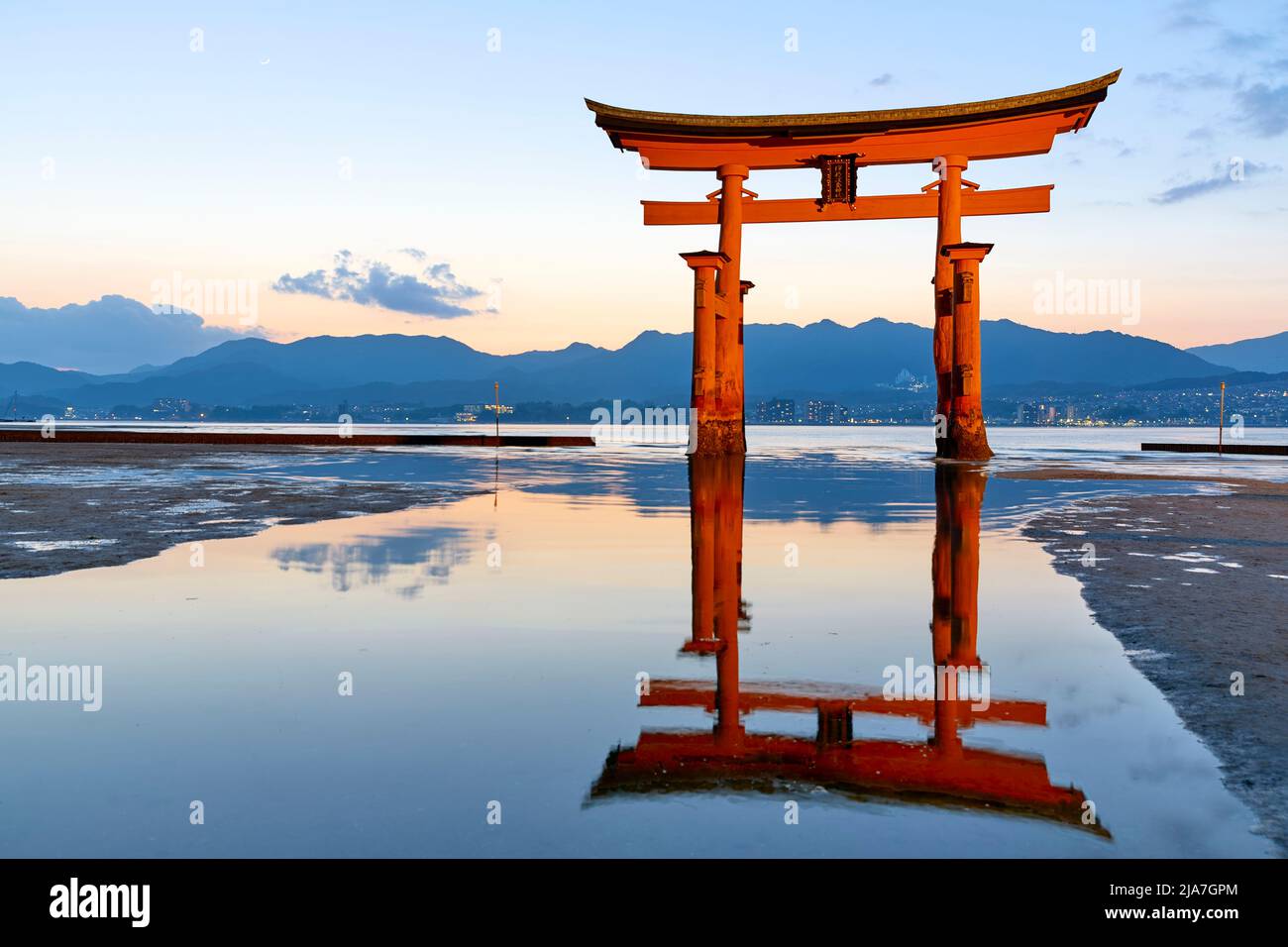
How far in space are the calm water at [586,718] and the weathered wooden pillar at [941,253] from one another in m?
19.7

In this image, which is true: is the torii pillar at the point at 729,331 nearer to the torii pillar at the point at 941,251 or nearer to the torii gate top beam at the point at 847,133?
the torii gate top beam at the point at 847,133

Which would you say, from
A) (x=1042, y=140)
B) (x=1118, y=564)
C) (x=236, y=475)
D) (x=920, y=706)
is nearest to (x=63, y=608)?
(x=920, y=706)

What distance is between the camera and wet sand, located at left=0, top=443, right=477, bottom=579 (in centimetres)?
984

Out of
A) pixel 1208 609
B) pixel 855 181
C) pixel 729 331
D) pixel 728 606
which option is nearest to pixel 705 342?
pixel 729 331

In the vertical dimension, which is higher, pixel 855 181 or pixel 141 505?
pixel 855 181

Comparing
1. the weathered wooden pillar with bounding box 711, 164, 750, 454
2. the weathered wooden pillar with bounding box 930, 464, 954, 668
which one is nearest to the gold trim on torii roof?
the weathered wooden pillar with bounding box 711, 164, 750, 454

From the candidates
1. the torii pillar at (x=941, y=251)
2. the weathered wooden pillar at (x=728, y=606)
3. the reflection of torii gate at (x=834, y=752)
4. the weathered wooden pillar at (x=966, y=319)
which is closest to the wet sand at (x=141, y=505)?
the weathered wooden pillar at (x=728, y=606)

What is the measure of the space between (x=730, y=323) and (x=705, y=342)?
4.87 feet

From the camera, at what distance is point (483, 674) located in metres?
5.02

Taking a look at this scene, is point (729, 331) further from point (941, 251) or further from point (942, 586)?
point (942, 586)

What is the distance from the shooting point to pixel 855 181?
91.6ft
